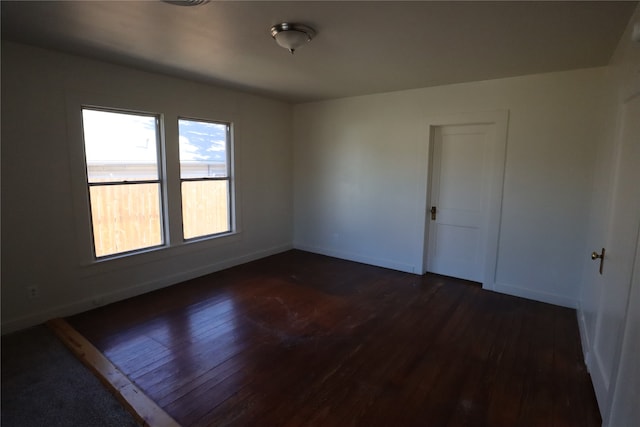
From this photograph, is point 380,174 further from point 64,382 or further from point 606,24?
point 64,382

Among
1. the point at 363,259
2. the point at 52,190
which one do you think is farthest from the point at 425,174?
the point at 52,190

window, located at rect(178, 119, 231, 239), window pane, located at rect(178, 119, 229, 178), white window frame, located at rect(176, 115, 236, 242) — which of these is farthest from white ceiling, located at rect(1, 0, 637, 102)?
white window frame, located at rect(176, 115, 236, 242)

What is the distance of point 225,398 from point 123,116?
10.2 feet

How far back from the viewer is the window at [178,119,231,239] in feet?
14.0

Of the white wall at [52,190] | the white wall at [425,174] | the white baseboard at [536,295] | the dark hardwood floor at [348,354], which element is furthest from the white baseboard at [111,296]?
the white baseboard at [536,295]

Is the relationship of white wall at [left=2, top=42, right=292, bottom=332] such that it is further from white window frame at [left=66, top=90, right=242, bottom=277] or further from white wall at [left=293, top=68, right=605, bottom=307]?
white wall at [left=293, top=68, right=605, bottom=307]

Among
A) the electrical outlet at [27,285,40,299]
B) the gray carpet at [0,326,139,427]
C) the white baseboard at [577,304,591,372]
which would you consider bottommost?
the gray carpet at [0,326,139,427]

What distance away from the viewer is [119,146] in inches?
141

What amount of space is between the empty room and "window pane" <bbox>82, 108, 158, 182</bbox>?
21 mm

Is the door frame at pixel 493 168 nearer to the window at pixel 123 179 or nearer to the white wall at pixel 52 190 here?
the white wall at pixel 52 190

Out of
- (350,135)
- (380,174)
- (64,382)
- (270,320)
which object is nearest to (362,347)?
(270,320)

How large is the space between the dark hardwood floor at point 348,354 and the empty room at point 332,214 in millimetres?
20

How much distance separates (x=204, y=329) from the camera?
3068 millimetres

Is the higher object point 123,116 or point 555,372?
point 123,116
